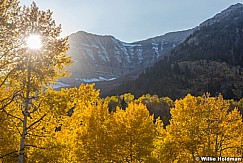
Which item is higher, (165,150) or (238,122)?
(238,122)

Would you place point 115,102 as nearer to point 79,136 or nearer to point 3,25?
point 79,136

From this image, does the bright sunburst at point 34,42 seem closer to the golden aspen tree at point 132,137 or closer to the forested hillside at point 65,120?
the forested hillside at point 65,120

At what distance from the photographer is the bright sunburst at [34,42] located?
14312mm

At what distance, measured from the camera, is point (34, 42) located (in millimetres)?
14477

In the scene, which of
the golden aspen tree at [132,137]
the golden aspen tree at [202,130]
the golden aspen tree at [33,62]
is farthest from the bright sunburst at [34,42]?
the golden aspen tree at [202,130]

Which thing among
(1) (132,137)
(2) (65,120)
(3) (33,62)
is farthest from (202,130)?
(3) (33,62)

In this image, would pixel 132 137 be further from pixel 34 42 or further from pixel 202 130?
pixel 34 42

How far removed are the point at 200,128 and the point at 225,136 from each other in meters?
3.26

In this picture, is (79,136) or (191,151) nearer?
(79,136)

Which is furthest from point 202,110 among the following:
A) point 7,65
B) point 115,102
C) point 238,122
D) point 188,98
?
point 115,102

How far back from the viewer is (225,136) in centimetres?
3534

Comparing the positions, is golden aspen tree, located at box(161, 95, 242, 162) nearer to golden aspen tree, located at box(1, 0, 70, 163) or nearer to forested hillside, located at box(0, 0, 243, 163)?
forested hillside, located at box(0, 0, 243, 163)

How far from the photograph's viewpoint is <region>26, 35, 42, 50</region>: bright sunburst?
14.3m

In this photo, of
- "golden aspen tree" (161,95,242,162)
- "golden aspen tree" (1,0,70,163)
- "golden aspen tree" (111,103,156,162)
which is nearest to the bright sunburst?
"golden aspen tree" (1,0,70,163)
